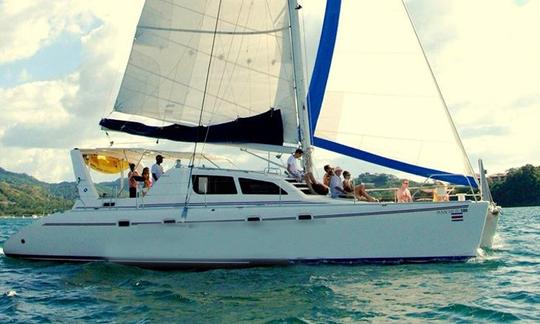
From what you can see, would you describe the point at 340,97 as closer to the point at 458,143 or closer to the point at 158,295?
the point at 458,143

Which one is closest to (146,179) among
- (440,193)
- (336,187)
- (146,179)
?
(146,179)

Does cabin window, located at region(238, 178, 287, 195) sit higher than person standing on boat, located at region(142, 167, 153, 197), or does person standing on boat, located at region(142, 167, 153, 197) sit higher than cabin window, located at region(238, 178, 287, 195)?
person standing on boat, located at region(142, 167, 153, 197)

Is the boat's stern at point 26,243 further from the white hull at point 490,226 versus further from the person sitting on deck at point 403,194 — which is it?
the white hull at point 490,226

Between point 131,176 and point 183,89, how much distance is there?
2640mm

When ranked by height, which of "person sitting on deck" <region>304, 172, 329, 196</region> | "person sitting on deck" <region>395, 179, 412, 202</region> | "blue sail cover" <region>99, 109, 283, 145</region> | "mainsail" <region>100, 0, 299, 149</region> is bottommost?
"person sitting on deck" <region>395, 179, 412, 202</region>

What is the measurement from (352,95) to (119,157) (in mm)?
6661

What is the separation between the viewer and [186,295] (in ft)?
38.5

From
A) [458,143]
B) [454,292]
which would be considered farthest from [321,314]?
[458,143]

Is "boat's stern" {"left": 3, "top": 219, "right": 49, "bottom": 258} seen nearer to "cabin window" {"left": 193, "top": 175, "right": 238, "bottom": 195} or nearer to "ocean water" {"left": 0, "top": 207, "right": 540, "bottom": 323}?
"ocean water" {"left": 0, "top": 207, "right": 540, "bottom": 323}

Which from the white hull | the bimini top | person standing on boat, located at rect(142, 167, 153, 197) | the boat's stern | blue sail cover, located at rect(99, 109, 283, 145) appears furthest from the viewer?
the bimini top

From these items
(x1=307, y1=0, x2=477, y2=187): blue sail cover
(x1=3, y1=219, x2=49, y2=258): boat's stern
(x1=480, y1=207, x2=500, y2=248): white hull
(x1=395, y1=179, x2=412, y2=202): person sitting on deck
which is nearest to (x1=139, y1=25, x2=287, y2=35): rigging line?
(x1=307, y1=0, x2=477, y2=187): blue sail cover

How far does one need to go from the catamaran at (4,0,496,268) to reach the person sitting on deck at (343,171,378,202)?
691 millimetres

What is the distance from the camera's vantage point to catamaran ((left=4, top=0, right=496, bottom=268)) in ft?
45.7

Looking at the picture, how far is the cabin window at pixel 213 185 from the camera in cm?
1513
